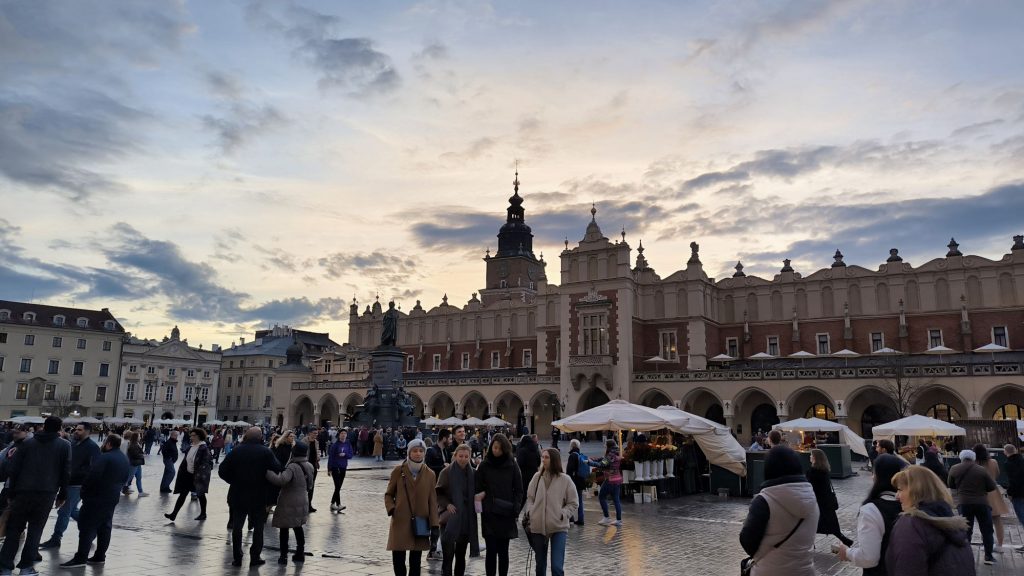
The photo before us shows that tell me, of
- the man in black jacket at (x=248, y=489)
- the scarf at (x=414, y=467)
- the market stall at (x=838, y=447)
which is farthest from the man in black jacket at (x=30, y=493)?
the market stall at (x=838, y=447)

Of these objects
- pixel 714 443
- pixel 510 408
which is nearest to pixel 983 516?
pixel 714 443

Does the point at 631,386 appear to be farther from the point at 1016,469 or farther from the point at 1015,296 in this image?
the point at 1016,469

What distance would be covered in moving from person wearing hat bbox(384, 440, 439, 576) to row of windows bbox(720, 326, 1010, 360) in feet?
131

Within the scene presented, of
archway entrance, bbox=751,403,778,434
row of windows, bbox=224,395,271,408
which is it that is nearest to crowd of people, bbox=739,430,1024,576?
archway entrance, bbox=751,403,778,434

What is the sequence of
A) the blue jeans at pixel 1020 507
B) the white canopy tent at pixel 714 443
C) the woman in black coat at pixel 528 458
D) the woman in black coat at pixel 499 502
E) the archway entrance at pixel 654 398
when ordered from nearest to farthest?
the woman in black coat at pixel 499 502 → the woman in black coat at pixel 528 458 → the blue jeans at pixel 1020 507 → the white canopy tent at pixel 714 443 → the archway entrance at pixel 654 398

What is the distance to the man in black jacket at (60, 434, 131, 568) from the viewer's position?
837 cm

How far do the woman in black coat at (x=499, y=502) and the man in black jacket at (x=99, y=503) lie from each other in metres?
4.67

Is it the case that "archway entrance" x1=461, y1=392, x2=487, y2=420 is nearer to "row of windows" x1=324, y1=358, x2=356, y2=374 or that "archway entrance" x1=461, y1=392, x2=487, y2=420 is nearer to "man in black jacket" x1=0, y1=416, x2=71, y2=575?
"row of windows" x1=324, y1=358, x2=356, y2=374

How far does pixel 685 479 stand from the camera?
18.3 metres

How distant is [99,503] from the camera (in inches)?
340

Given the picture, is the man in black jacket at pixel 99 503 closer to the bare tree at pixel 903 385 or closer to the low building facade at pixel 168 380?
the bare tree at pixel 903 385

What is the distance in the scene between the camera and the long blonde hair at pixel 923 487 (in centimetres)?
410

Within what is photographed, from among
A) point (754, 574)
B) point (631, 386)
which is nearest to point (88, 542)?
point (754, 574)

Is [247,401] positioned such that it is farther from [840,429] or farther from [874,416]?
[840,429]
